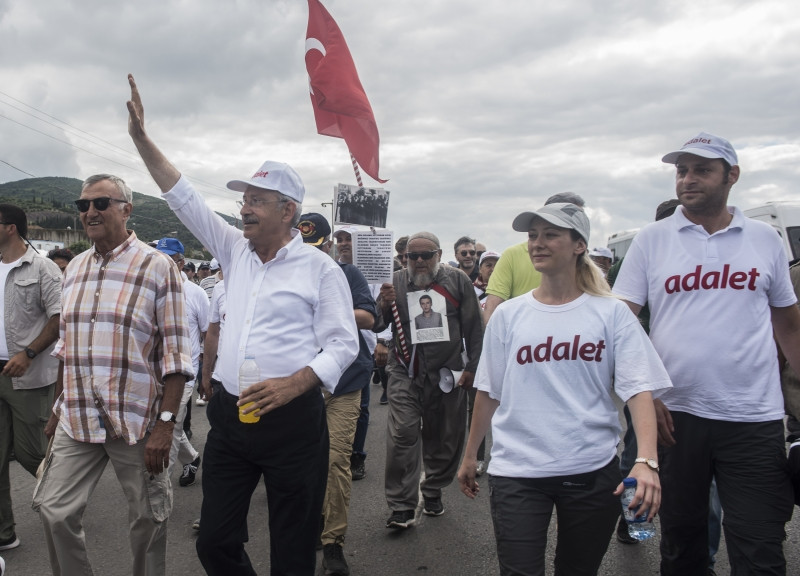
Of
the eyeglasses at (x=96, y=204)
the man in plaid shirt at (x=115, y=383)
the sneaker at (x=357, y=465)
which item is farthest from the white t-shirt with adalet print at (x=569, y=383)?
the sneaker at (x=357, y=465)

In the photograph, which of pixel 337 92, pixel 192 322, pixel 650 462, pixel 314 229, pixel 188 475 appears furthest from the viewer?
pixel 192 322

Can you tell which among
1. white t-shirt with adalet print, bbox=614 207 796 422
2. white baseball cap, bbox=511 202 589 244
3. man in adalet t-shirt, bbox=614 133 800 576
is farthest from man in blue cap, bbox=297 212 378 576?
white t-shirt with adalet print, bbox=614 207 796 422

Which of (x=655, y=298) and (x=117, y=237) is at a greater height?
(x=117, y=237)

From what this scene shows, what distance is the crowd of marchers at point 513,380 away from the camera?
103 inches

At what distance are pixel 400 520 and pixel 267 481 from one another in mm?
1995

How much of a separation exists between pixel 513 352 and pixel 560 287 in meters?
0.35

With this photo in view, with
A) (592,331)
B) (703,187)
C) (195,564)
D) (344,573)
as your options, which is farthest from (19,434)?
(703,187)

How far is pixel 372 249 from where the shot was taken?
4.64 meters

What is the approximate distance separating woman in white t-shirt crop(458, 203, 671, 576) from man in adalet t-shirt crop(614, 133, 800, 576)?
0.57 meters

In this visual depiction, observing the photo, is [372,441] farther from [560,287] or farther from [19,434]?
[560,287]

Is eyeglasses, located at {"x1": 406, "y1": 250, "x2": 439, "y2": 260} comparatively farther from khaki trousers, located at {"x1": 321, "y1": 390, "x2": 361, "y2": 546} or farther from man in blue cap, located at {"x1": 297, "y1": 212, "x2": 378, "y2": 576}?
khaki trousers, located at {"x1": 321, "y1": 390, "x2": 361, "y2": 546}

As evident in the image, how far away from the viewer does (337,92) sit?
193 inches

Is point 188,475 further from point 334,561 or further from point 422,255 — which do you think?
point 422,255

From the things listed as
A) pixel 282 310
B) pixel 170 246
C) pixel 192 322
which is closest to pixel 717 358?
pixel 282 310
